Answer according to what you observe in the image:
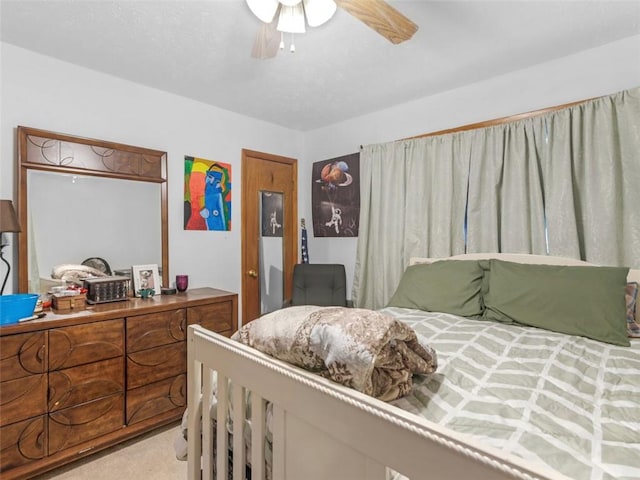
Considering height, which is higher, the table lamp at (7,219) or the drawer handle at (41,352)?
the table lamp at (7,219)

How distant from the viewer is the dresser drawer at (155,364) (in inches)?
80.4

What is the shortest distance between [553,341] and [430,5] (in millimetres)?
1751

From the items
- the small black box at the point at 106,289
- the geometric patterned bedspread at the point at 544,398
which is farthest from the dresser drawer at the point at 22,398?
the geometric patterned bedspread at the point at 544,398

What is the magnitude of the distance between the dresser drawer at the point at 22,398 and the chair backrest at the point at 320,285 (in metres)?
1.87

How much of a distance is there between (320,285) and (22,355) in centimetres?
212

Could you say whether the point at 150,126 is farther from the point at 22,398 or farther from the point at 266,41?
the point at 22,398

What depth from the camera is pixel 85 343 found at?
1.86 metres

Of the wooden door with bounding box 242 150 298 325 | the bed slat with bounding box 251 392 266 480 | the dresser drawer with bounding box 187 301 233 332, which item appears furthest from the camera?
the wooden door with bounding box 242 150 298 325

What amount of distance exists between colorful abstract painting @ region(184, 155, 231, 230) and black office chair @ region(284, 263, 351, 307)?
846mm

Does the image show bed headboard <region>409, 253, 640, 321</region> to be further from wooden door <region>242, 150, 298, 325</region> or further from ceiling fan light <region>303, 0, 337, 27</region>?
ceiling fan light <region>303, 0, 337, 27</region>

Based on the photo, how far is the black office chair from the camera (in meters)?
3.12

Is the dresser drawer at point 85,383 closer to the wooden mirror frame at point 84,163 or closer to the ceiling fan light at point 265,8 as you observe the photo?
the wooden mirror frame at point 84,163

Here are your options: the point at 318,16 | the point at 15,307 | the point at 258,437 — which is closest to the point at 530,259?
the point at 318,16

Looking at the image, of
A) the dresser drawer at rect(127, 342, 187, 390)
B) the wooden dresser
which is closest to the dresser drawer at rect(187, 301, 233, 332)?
the wooden dresser
